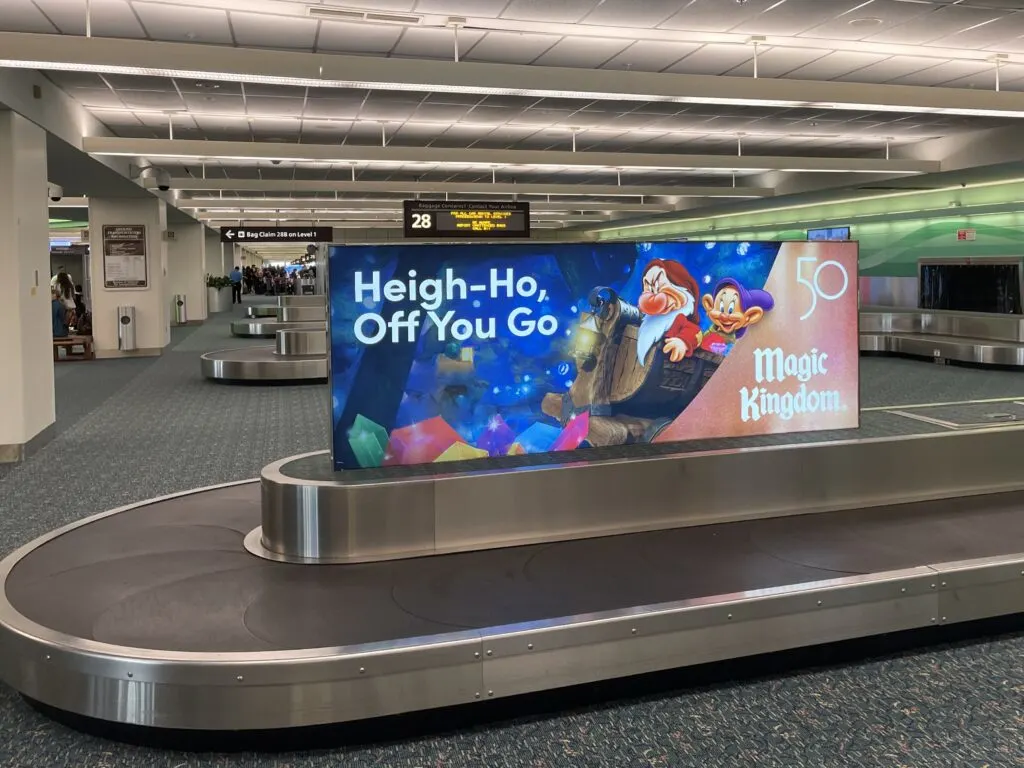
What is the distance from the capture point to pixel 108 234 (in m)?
18.8

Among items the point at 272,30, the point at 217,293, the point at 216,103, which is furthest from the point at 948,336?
the point at 217,293

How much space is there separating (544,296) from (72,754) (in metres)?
2.69

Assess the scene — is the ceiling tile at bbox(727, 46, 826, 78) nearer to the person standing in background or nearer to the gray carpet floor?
the gray carpet floor

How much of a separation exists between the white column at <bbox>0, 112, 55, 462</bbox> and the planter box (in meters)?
26.7

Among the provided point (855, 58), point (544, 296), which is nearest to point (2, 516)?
point (544, 296)

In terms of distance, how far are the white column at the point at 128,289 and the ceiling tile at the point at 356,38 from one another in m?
11.0

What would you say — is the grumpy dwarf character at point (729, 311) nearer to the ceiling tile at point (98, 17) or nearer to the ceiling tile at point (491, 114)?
the ceiling tile at point (98, 17)

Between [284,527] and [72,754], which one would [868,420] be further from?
[72,754]

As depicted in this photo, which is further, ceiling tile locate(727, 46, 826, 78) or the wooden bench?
the wooden bench

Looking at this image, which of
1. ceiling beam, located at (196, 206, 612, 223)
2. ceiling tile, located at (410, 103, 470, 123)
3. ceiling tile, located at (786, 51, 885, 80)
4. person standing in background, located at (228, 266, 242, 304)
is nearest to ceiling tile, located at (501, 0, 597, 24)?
ceiling tile, located at (786, 51, 885, 80)

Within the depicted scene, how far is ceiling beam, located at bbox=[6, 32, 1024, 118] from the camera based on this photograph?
22.8 feet

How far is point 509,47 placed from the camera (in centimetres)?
951

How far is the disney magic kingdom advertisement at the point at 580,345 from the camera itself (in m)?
4.18

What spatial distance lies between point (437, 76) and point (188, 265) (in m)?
22.5
